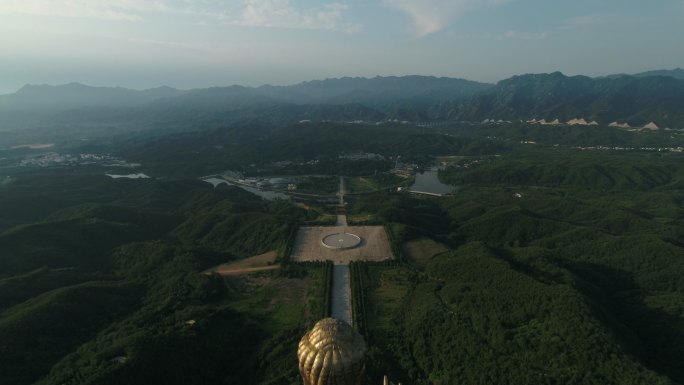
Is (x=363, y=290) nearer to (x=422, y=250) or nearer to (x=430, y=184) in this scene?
(x=422, y=250)

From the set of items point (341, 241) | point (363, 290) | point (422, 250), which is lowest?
point (422, 250)

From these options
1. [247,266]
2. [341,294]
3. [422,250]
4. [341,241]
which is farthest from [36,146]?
[341,294]

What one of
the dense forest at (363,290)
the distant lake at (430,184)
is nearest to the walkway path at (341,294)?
the dense forest at (363,290)

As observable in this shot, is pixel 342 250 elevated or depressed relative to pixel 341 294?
elevated

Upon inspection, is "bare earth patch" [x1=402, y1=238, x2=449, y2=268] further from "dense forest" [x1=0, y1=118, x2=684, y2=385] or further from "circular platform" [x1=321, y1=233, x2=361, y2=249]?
"circular platform" [x1=321, y1=233, x2=361, y2=249]

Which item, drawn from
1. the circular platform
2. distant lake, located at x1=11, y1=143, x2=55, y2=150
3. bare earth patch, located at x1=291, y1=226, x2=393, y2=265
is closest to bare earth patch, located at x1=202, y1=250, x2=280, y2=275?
bare earth patch, located at x1=291, y1=226, x2=393, y2=265

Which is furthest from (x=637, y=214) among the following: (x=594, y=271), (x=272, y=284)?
(x=272, y=284)
